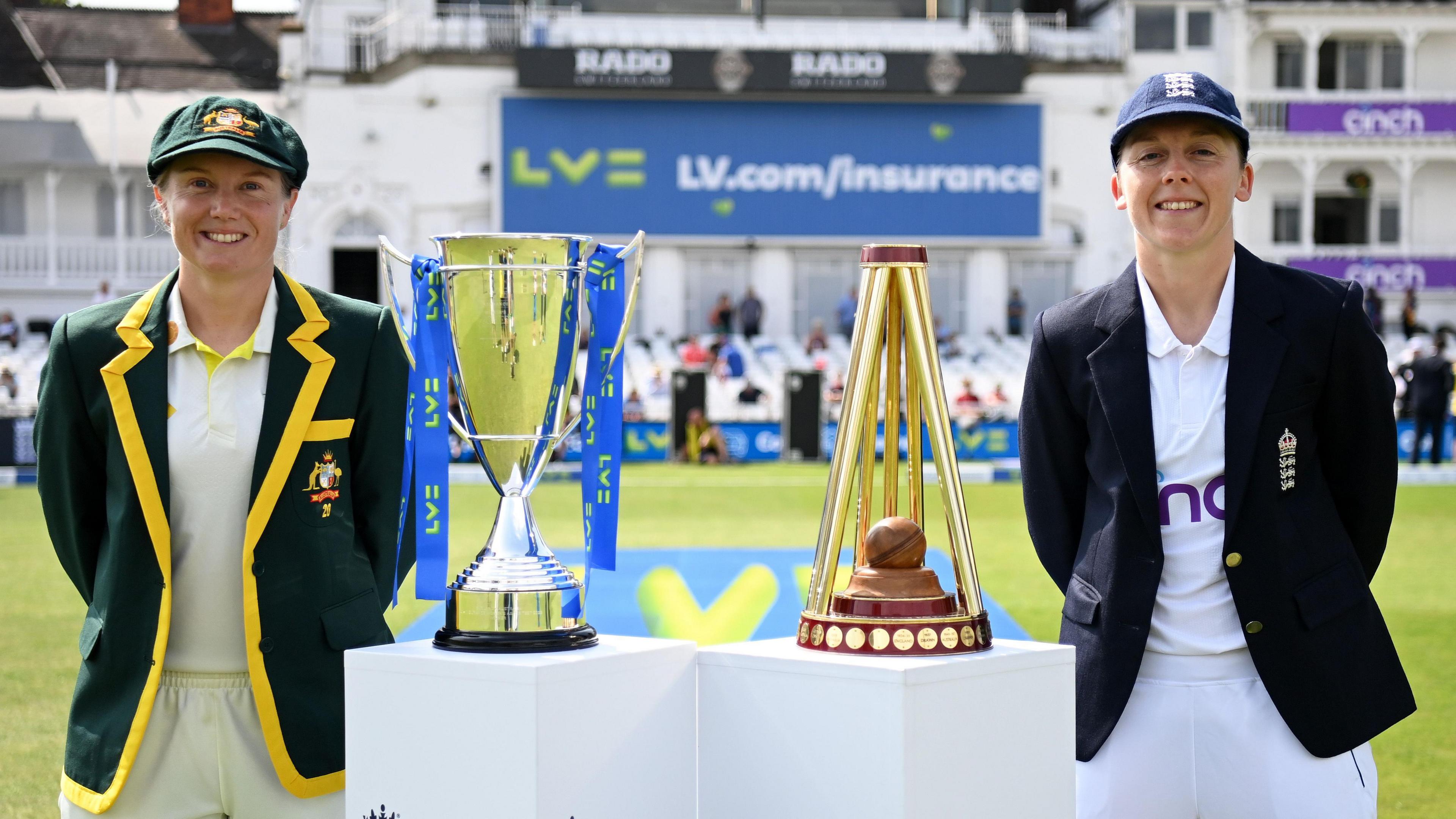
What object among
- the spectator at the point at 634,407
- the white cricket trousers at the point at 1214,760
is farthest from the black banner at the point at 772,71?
the white cricket trousers at the point at 1214,760

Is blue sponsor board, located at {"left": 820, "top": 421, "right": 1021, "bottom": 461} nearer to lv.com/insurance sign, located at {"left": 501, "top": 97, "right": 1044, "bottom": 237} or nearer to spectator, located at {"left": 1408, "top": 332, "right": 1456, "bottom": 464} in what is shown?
spectator, located at {"left": 1408, "top": 332, "right": 1456, "bottom": 464}

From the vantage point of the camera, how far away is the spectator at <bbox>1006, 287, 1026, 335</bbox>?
116ft

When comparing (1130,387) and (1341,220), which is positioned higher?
(1341,220)

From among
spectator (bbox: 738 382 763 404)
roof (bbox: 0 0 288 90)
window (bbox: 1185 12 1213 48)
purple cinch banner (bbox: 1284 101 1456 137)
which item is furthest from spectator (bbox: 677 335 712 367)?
purple cinch banner (bbox: 1284 101 1456 137)

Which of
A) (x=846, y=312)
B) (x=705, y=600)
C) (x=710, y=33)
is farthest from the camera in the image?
(x=710, y=33)

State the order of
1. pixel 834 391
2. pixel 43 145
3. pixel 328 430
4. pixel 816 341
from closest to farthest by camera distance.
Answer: pixel 328 430 → pixel 834 391 → pixel 816 341 → pixel 43 145

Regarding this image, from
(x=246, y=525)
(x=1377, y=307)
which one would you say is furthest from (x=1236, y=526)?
(x=1377, y=307)

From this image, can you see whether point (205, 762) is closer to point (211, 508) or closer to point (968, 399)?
point (211, 508)

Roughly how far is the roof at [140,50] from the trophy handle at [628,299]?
122 feet

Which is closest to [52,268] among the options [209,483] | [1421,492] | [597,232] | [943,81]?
[597,232]

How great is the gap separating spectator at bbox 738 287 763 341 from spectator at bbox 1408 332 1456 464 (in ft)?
49.8

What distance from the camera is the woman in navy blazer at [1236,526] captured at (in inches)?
104

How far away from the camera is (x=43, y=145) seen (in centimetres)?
3525

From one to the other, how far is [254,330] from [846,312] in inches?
1211
